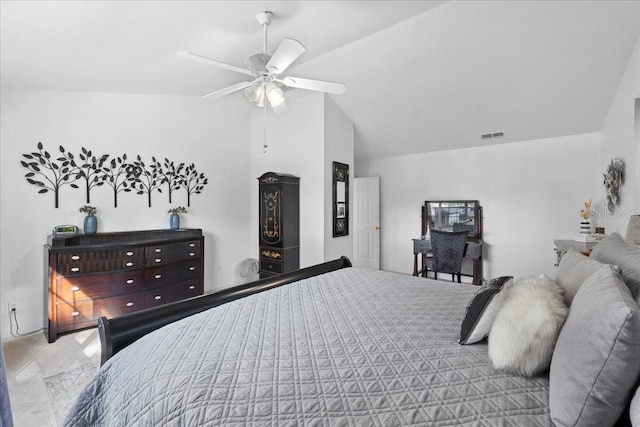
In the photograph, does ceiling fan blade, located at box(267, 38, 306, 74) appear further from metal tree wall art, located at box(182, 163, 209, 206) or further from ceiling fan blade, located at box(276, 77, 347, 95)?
metal tree wall art, located at box(182, 163, 209, 206)

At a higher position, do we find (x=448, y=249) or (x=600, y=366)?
(x=600, y=366)

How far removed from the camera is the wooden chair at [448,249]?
13.7ft

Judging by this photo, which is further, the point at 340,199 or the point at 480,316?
the point at 340,199

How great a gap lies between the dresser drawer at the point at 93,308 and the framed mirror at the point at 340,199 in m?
2.55

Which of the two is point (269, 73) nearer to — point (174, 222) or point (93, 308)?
point (174, 222)

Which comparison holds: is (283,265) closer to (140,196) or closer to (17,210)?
(140,196)

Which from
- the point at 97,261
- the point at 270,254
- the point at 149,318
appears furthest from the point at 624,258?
the point at 97,261

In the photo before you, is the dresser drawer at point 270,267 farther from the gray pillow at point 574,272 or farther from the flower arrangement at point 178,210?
the gray pillow at point 574,272

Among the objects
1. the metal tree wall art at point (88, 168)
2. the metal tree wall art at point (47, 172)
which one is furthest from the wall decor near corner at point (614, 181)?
the metal tree wall art at point (47, 172)

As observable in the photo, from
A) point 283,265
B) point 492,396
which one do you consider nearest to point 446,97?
point 283,265

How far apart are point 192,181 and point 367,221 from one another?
10.0 ft

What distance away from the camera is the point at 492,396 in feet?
2.94

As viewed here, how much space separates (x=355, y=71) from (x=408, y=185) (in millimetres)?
2363

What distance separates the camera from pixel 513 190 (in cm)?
446
